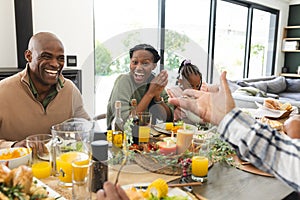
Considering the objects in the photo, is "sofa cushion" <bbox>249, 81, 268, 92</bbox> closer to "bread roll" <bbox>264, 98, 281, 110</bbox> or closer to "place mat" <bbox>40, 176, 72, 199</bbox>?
"bread roll" <bbox>264, 98, 281, 110</bbox>

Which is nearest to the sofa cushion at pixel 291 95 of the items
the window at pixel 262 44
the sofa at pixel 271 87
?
the sofa at pixel 271 87

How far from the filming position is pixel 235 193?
3.40 ft

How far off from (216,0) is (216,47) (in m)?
0.81

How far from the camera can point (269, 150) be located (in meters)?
0.76

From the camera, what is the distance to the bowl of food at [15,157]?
1.08 m

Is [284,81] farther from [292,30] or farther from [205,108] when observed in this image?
[205,108]

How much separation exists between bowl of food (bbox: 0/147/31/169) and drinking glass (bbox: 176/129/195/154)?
63cm

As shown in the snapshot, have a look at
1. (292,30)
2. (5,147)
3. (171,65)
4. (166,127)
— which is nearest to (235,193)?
(171,65)

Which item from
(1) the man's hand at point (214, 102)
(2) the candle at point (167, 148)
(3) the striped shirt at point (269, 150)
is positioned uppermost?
(1) the man's hand at point (214, 102)

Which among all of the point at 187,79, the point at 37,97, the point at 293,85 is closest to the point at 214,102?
the point at 187,79

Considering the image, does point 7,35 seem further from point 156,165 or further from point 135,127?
point 156,165

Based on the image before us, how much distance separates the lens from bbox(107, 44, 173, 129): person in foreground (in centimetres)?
133

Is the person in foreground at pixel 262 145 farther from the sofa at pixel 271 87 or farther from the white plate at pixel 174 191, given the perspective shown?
the sofa at pixel 271 87

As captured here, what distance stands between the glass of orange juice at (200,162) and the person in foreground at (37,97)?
859 millimetres
